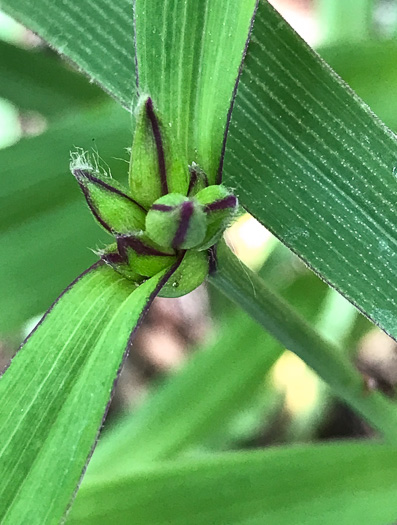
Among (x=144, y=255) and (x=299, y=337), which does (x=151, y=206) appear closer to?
(x=144, y=255)

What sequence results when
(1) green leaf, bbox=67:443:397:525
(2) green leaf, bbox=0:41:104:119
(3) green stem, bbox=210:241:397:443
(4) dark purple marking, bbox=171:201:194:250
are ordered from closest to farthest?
(4) dark purple marking, bbox=171:201:194:250 → (3) green stem, bbox=210:241:397:443 → (1) green leaf, bbox=67:443:397:525 → (2) green leaf, bbox=0:41:104:119

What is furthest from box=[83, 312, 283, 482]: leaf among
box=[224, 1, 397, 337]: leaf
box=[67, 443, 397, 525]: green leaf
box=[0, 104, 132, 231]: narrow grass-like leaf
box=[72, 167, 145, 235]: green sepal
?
box=[72, 167, 145, 235]: green sepal

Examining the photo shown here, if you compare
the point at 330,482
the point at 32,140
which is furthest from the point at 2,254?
the point at 330,482

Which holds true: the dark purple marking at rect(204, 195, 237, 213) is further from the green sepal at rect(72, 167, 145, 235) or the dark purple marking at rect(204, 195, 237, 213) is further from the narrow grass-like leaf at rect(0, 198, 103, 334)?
the narrow grass-like leaf at rect(0, 198, 103, 334)

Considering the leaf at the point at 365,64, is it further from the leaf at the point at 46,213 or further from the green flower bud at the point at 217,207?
the green flower bud at the point at 217,207

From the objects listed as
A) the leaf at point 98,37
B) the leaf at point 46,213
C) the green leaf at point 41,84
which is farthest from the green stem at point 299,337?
the green leaf at point 41,84

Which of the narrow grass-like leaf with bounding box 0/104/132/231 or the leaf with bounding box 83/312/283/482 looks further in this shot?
the leaf with bounding box 83/312/283/482

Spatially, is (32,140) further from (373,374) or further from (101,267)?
(373,374)
